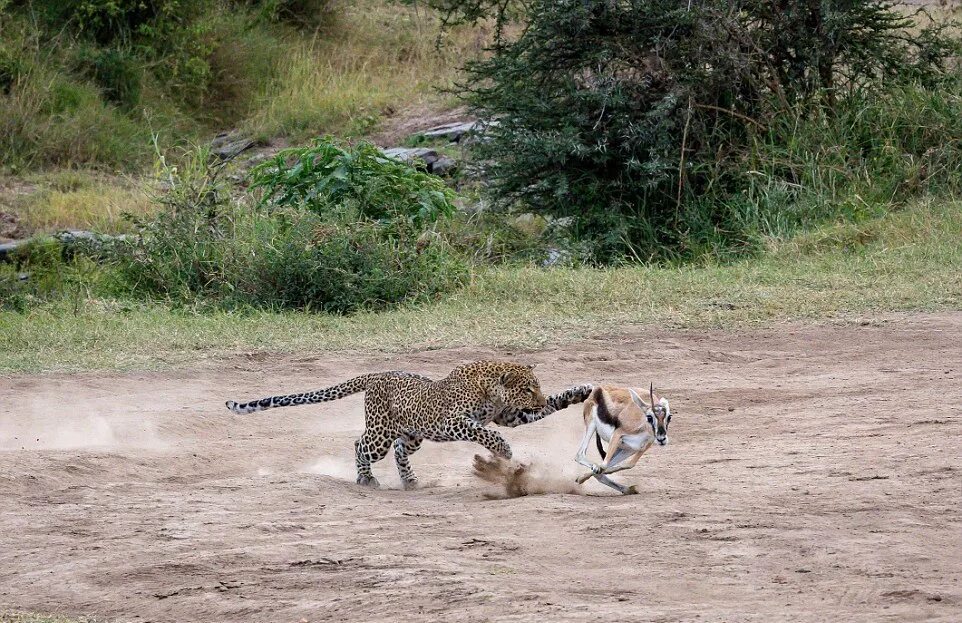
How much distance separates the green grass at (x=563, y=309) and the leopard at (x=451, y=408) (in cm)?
253

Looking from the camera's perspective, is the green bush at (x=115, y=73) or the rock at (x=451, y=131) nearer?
the rock at (x=451, y=131)

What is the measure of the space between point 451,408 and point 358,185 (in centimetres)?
598

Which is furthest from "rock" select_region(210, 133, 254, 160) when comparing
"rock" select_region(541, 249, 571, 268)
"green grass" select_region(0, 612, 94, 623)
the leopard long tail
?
"green grass" select_region(0, 612, 94, 623)

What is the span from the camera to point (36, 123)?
1745 centimetres

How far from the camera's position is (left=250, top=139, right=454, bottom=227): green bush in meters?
11.2

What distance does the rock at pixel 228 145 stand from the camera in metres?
18.2

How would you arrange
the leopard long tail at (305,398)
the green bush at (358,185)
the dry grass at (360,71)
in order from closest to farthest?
the leopard long tail at (305,398), the green bush at (358,185), the dry grass at (360,71)

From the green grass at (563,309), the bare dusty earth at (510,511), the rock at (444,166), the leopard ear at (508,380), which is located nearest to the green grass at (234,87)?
the rock at (444,166)

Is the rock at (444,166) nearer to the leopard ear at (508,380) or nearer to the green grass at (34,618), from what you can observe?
the leopard ear at (508,380)

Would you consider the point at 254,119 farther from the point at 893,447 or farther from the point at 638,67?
the point at 893,447

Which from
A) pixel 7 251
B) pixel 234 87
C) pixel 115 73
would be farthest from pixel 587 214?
pixel 115 73

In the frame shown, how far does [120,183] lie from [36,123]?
1659 mm

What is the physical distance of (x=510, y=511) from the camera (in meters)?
4.98

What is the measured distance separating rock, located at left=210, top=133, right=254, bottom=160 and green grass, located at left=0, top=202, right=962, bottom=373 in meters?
7.79
